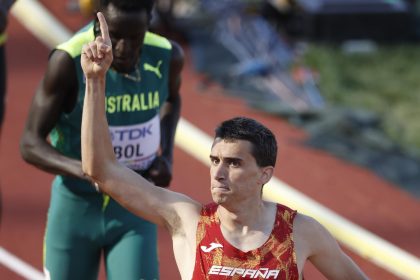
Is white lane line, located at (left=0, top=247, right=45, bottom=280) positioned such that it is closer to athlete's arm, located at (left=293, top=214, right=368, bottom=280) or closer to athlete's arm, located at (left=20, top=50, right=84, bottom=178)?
athlete's arm, located at (left=20, top=50, right=84, bottom=178)

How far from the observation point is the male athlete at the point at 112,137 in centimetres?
449

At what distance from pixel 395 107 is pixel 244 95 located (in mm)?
1730

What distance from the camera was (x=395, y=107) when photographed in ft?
37.5

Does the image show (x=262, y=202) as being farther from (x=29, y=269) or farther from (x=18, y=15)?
(x=18, y=15)

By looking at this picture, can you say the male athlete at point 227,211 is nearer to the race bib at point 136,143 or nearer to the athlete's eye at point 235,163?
the athlete's eye at point 235,163

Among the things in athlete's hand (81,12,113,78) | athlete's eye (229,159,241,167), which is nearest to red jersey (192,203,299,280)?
athlete's eye (229,159,241,167)

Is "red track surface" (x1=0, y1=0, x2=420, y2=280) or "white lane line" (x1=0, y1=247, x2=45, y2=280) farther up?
"red track surface" (x1=0, y1=0, x2=420, y2=280)

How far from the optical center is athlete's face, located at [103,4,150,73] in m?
4.36

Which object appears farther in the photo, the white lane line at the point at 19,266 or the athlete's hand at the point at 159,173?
the white lane line at the point at 19,266

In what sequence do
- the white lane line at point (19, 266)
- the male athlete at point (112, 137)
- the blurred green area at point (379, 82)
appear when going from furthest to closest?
the blurred green area at point (379, 82) → the white lane line at point (19, 266) → the male athlete at point (112, 137)

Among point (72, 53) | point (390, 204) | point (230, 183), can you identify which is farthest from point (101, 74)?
point (390, 204)

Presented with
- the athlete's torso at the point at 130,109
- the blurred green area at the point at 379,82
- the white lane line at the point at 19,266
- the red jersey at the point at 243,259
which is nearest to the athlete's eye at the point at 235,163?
the red jersey at the point at 243,259

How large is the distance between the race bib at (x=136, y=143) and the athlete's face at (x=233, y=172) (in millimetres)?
1108

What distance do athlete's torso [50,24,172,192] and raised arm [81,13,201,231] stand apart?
889 millimetres
